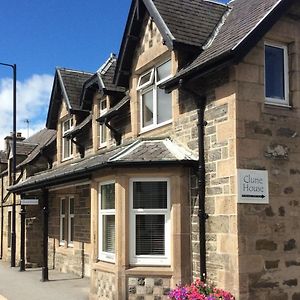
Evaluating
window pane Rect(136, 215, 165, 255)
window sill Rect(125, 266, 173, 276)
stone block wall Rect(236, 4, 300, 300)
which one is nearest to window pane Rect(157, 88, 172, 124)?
window pane Rect(136, 215, 165, 255)

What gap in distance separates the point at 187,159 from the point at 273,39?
2704 millimetres

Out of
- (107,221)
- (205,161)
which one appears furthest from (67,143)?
(205,161)

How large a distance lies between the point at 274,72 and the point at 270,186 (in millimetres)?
2174

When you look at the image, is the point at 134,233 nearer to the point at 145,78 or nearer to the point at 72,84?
the point at 145,78

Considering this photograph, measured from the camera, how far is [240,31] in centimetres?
923

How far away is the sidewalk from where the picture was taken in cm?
1248

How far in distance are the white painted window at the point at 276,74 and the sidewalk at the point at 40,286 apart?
21.3 ft

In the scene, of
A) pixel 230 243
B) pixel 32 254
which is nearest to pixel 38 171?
pixel 32 254

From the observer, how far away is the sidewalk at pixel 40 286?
1248cm

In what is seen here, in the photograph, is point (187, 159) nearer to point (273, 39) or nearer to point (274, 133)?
point (274, 133)

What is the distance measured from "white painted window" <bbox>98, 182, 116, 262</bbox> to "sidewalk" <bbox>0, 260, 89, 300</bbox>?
68.4 inches

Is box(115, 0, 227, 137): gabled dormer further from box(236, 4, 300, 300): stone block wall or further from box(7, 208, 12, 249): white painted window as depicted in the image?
box(7, 208, 12, 249): white painted window

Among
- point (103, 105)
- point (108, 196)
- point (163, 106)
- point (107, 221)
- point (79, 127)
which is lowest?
point (107, 221)

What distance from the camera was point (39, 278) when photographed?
16109 millimetres
